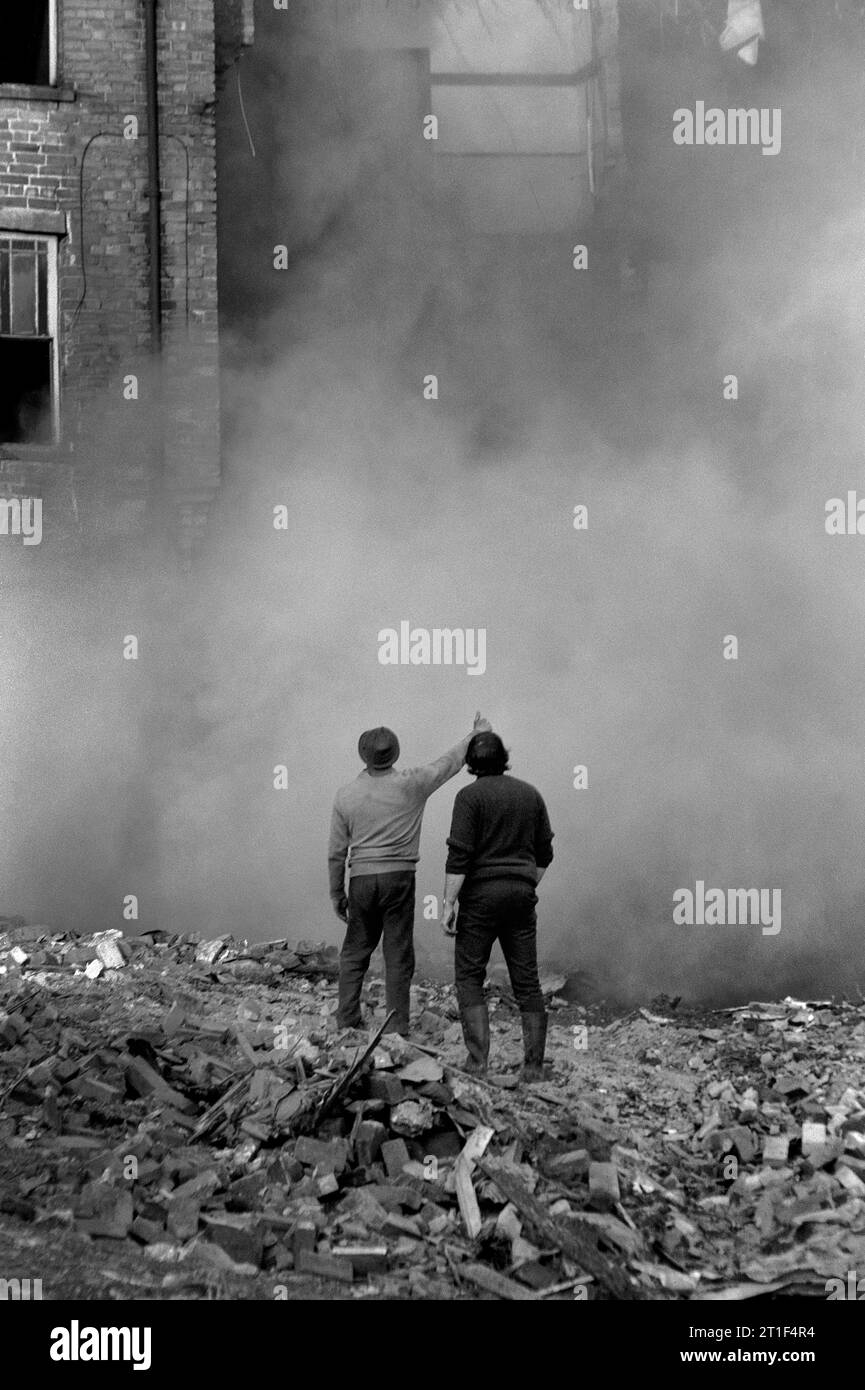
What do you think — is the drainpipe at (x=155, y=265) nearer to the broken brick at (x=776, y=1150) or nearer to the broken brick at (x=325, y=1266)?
the broken brick at (x=776, y=1150)

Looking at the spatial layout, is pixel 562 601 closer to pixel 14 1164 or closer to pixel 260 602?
pixel 260 602

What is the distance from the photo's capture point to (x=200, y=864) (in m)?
10.5

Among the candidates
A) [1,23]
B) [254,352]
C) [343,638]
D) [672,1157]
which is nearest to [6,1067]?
[672,1157]

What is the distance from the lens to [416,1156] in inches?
214

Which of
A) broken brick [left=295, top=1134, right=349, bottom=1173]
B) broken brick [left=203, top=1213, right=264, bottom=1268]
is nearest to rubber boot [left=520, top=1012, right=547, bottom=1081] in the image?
broken brick [left=295, top=1134, right=349, bottom=1173]

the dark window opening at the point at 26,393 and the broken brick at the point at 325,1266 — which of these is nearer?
the broken brick at the point at 325,1266

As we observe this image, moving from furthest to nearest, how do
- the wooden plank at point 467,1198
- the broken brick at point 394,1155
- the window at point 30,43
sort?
the window at point 30,43 < the broken brick at point 394,1155 < the wooden plank at point 467,1198

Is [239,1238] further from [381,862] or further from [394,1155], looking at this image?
[381,862]

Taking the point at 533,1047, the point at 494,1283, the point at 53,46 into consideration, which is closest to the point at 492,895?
the point at 533,1047

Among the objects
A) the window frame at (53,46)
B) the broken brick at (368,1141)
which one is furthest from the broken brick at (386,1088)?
the window frame at (53,46)

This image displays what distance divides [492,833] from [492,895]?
0.89 feet

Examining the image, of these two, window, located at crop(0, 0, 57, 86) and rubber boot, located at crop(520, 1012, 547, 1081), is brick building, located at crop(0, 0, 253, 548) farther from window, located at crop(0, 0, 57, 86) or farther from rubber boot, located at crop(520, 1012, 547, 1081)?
rubber boot, located at crop(520, 1012, 547, 1081)

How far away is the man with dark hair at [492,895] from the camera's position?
635 centimetres

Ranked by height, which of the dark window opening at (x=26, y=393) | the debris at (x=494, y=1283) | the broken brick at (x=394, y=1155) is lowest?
the debris at (x=494, y=1283)
